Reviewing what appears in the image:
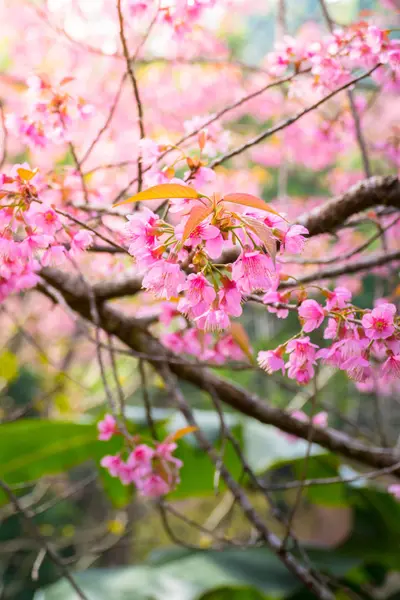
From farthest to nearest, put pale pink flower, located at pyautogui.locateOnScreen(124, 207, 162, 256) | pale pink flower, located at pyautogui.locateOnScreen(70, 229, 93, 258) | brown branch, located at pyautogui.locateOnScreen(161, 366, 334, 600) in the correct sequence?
1. brown branch, located at pyautogui.locateOnScreen(161, 366, 334, 600)
2. pale pink flower, located at pyautogui.locateOnScreen(70, 229, 93, 258)
3. pale pink flower, located at pyautogui.locateOnScreen(124, 207, 162, 256)

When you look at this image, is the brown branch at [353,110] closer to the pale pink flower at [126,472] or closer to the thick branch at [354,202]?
the thick branch at [354,202]

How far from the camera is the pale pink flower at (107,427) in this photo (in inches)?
53.5

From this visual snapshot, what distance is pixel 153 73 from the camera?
463cm

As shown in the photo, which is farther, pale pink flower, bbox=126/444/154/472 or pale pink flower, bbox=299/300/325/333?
pale pink flower, bbox=126/444/154/472

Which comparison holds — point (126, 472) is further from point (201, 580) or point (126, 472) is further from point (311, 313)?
point (201, 580)

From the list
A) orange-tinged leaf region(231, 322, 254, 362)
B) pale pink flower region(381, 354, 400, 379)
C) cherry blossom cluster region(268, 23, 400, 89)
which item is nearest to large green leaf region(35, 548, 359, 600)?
orange-tinged leaf region(231, 322, 254, 362)

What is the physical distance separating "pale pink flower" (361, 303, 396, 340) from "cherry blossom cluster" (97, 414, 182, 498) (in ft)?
2.07

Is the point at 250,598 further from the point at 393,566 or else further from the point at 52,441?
the point at 52,441

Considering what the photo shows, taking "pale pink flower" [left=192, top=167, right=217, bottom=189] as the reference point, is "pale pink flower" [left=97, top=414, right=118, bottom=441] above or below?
below

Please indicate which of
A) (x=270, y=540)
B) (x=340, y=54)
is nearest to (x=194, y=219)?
(x=340, y=54)

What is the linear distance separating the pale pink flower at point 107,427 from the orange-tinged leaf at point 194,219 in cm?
79

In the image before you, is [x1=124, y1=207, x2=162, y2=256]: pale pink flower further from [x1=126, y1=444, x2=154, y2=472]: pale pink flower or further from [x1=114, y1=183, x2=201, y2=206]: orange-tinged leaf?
[x1=126, y1=444, x2=154, y2=472]: pale pink flower

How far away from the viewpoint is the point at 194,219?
693mm

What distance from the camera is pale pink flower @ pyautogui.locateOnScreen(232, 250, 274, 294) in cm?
75
